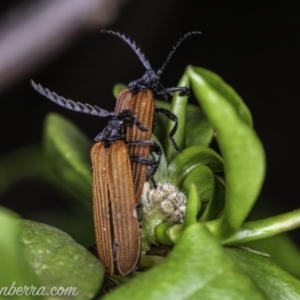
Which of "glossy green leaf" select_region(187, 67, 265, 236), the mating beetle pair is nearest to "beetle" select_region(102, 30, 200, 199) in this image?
the mating beetle pair

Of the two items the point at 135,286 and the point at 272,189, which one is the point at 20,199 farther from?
the point at 135,286

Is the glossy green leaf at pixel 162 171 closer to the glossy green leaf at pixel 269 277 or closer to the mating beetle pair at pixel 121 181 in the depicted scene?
the mating beetle pair at pixel 121 181

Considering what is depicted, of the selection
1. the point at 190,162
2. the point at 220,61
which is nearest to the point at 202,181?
the point at 190,162

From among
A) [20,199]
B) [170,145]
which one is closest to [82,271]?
[170,145]

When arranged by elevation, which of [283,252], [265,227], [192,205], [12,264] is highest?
[12,264]

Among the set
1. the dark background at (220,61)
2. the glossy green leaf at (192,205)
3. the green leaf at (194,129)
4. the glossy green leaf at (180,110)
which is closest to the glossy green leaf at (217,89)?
the glossy green leaf at (192,205)

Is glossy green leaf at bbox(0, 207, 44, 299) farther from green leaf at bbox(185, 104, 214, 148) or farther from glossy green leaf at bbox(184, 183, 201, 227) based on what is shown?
green leaf at bbox(185, 104, 214, 148)

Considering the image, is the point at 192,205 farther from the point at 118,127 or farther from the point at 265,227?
the point at 118,127
